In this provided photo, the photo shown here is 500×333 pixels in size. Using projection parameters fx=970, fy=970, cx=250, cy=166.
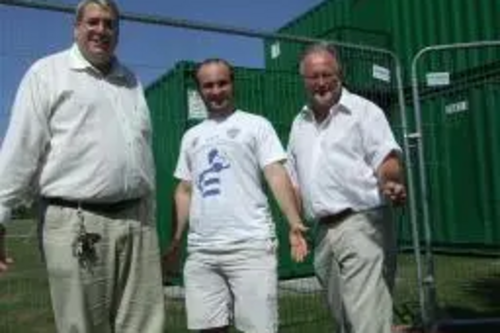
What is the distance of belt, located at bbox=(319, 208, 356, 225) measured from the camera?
4902 mm

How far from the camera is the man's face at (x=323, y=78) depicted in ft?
16.1

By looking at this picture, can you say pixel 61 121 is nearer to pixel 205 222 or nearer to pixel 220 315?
pixel 205 222

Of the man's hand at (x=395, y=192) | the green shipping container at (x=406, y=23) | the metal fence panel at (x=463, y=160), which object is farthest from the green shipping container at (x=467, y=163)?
the man's hand at (x=395, y=192)

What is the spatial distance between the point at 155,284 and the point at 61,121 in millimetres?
880

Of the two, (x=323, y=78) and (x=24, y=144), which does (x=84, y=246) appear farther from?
(x=323, y=78)

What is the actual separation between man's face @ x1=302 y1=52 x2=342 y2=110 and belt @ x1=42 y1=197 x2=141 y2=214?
1180 millimetres

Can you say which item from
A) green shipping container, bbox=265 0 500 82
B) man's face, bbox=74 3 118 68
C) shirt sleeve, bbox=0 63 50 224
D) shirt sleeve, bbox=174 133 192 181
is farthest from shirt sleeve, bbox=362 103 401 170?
green shipping container, bbox=265 0 500 82

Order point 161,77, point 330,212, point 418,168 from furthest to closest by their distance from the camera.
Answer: point 418,168
point 161,77
point 330,212

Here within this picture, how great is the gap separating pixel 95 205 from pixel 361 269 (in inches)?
55.5

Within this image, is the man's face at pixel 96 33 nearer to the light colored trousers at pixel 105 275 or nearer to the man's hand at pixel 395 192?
the light colored trousers at pixel 105 275

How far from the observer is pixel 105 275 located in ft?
14.2

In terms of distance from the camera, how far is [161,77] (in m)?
7.25

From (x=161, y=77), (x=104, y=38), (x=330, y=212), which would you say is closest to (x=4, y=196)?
(x=104, y=38)

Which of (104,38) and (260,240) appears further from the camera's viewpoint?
(260,240)
